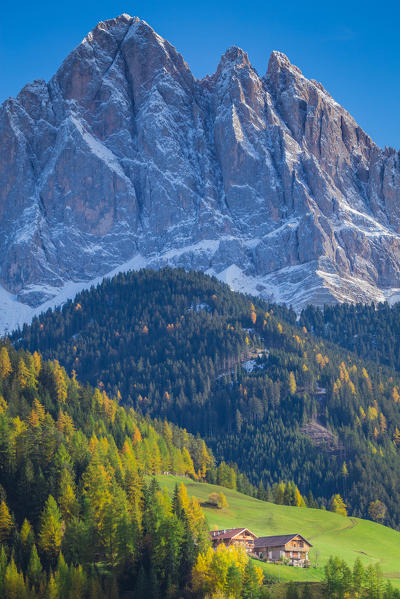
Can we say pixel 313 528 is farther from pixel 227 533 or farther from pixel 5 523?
pixel 5 523

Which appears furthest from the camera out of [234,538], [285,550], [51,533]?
[285,550]

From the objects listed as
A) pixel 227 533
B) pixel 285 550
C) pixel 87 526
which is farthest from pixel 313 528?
pixel 87 526

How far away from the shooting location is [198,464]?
7485 inches

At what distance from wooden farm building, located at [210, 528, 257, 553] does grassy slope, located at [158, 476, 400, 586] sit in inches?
203

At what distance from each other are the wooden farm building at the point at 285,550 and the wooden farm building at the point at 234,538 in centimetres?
118

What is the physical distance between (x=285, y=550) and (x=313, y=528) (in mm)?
26711

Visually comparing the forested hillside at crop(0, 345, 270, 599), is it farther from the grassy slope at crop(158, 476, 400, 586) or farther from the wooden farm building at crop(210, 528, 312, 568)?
the grassy slope at crop(158, 476, 400, 586)

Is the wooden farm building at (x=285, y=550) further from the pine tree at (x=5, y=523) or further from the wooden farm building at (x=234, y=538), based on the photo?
the pine tree at (x=5, y=523)

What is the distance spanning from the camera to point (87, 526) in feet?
370

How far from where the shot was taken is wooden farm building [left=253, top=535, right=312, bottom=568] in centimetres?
12388

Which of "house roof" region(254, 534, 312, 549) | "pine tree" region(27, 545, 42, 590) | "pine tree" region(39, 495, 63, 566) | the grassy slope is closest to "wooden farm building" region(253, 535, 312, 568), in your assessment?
"house roof" region(254, 534, 312, 549)

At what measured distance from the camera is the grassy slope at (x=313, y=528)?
129750mm

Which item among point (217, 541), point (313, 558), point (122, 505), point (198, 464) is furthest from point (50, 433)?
point (198, 464)

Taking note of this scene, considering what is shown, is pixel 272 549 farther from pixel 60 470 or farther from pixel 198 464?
pixel 198 464
